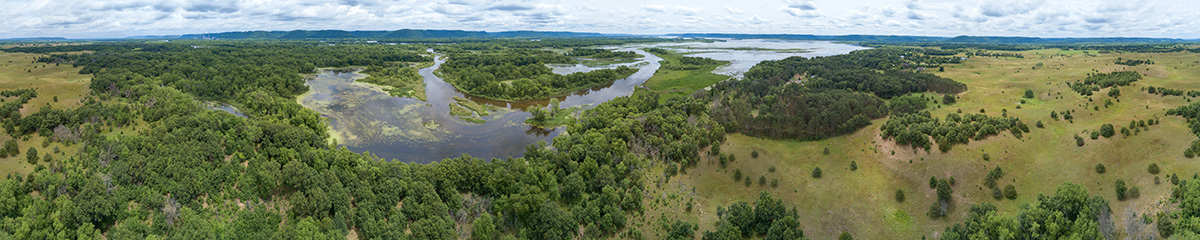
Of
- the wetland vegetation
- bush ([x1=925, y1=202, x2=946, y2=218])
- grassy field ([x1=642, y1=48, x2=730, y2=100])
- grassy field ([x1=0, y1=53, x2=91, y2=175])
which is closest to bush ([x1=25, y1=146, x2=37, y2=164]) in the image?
grassy field ([x1=0, y1=53, x2=91, y2=175])

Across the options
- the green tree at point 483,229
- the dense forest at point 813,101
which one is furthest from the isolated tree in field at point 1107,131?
the green tree at point 483,229

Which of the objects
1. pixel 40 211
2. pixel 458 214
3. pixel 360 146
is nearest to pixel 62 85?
pixel 360 146

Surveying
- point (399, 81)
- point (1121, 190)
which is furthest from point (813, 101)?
point (399, 81)

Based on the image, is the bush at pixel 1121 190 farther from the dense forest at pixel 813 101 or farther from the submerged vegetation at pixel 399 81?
the submerged vegetation at pixel 399 81

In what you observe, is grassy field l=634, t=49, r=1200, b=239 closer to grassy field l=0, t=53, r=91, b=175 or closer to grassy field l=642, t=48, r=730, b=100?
grassy field l=642, t=48, r=730, b=100

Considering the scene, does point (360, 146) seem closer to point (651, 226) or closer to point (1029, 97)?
point (651, 226)

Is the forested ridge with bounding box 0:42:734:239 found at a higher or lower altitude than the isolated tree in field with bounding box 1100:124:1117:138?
lower
